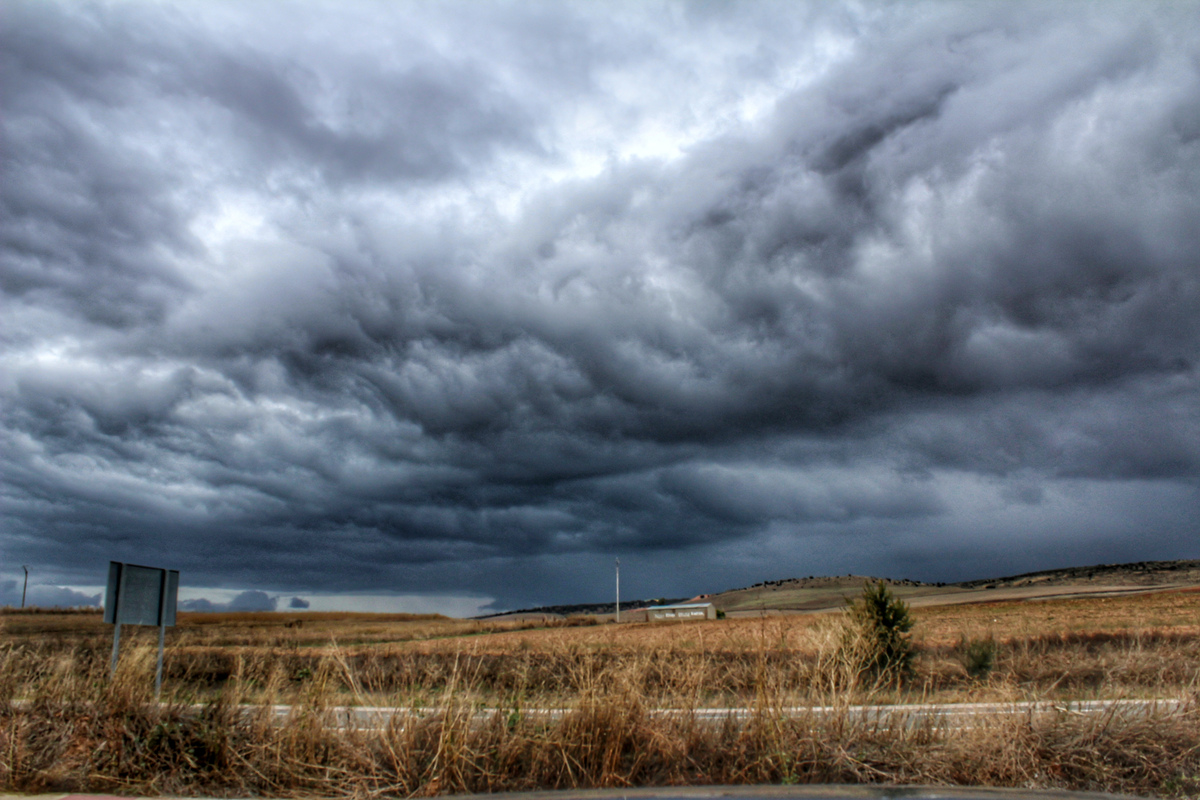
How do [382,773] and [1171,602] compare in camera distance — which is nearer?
[382,773]

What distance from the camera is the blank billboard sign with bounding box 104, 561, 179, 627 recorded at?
14422 mm

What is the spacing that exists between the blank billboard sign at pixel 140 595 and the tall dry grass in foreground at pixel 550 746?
21.4 feet

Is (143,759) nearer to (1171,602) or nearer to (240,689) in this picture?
(240,689)

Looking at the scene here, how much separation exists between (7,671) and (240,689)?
386 centimetres

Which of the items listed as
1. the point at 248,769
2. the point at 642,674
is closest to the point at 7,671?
the point at 248,769

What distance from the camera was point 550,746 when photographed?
7641 millimetres

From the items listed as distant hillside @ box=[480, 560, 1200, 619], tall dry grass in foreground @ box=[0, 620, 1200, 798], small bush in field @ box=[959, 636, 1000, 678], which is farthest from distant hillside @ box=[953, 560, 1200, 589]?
tall dry grass in foreground @ box=[0, 620, 1200, 798]

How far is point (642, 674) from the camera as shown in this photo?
861 centimetres

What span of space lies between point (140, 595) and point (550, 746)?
1158 centimetres

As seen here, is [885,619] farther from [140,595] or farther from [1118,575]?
[1118,575]

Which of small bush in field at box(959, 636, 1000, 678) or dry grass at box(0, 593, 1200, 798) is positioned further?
small bush in field at box(959, 636, 1000, 678)

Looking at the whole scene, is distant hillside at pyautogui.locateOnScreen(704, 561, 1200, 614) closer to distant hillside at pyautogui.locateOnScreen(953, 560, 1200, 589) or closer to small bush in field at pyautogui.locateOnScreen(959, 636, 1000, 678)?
distant hillside at pyautogui.locateOnScreen(953, 560, 1200, 589)

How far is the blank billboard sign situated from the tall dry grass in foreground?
21.4 feet

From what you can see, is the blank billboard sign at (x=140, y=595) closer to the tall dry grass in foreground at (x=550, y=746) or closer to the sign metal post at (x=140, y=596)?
the sign metal post at (x=140, y=596)
